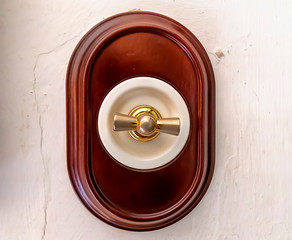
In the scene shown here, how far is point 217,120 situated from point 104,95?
0.62ft

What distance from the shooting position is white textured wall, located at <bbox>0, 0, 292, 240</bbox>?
47 centimetres

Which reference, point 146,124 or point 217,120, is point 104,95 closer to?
point 146,124

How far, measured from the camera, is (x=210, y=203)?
499 millimetres

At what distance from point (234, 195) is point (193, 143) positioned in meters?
0.13

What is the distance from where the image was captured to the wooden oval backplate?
16.8 inches

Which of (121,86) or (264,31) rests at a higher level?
(264,31)

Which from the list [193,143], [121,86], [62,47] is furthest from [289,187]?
[62,47]

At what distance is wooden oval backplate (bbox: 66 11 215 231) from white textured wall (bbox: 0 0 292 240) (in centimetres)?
4

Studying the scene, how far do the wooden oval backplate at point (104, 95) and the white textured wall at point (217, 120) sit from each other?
0.13ft

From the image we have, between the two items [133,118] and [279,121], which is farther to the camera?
[279,121]

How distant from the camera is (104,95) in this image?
43cm

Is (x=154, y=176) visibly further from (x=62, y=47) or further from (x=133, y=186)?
(x=62, y=47)

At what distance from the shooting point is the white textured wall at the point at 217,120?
0.47m

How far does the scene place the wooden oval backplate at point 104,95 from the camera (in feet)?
1.40
